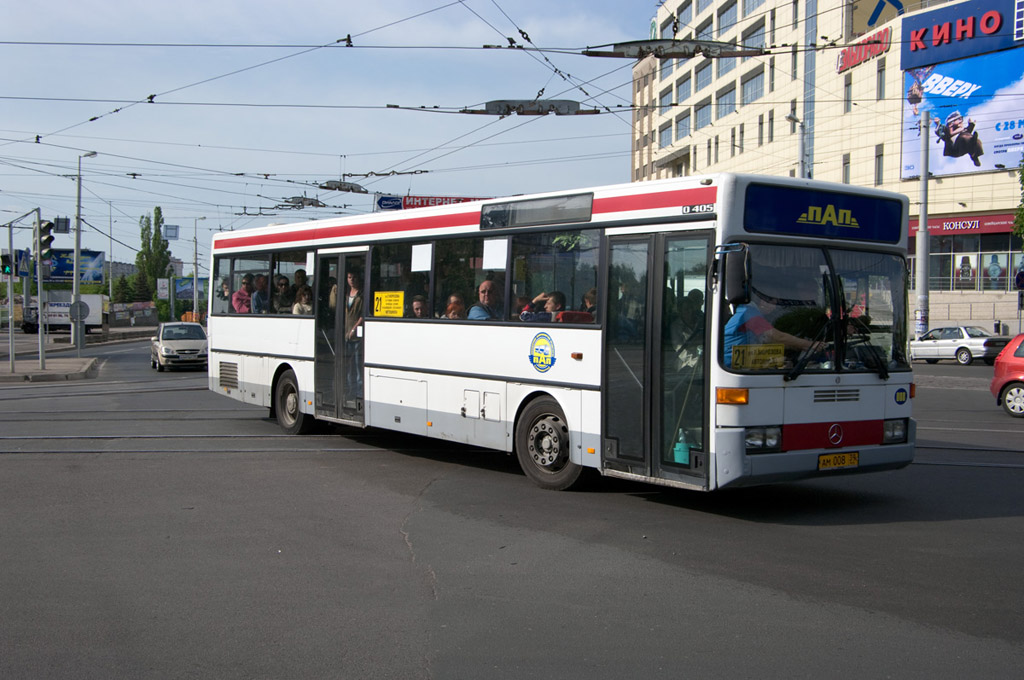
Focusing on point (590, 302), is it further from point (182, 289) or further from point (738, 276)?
point (182, 289)

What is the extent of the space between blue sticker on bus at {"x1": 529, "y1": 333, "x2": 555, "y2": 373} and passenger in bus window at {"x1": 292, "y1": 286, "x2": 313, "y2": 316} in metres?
4.69

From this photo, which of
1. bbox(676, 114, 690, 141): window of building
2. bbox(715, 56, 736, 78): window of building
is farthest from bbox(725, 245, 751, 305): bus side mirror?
bbox(676, 114, 690, 141): window of building

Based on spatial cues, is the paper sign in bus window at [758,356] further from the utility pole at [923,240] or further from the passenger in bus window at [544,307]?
the utility pole at [923,240]

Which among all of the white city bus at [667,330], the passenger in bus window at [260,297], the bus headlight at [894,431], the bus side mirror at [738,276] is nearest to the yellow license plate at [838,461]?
the white city bus at [667,330]

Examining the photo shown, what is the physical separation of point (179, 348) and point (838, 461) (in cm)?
2662

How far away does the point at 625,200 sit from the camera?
28.6 ft

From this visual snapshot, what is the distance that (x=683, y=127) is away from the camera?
65.6 metres

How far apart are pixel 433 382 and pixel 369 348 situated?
1.43 metres

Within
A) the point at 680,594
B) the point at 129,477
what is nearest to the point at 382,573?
the point at 680,594

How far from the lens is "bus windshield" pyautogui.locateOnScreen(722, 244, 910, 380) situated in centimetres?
Result: 772

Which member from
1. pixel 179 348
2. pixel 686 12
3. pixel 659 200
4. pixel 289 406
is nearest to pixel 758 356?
pixel 659 200

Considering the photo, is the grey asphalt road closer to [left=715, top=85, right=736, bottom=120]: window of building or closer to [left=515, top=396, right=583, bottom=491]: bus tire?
[left=515, top=396, right=583, bottom=491]: bus tire

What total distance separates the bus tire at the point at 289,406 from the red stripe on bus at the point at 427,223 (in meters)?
2.01

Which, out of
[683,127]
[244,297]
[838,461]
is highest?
[683,127]
